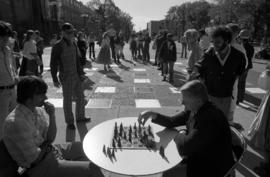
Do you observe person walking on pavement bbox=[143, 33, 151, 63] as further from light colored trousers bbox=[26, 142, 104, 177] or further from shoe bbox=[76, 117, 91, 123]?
light colored trousers bbox=[26, 142, 104, 177]

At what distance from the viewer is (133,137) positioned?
8.33 feet

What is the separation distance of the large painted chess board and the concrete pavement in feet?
5.10

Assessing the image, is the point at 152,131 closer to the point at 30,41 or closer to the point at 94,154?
the point at 94,154

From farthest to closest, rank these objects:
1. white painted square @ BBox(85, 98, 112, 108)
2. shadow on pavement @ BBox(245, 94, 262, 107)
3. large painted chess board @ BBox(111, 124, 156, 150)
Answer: shadow on pavement @ BBox(245, 94, 262, 107) < white painted square @ BBox(85, 98, 112, 108) < large painted chess board @ BBox(111, 124, 156, 150)

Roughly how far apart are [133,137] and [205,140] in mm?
750

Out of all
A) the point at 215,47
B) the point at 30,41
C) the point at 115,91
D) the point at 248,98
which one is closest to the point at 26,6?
the point at 30,41

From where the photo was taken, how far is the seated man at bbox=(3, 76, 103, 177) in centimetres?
205

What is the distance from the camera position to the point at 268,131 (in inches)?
134

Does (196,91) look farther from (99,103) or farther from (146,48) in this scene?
(146,48)

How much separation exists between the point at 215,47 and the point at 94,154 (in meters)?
2.03

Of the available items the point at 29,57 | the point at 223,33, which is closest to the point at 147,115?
the point at 223,33

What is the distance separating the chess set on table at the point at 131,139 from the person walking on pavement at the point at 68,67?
2.13m

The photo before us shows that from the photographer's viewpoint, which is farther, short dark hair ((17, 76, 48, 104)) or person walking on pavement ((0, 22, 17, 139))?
person walking on pavement ((0, 22, 17, 139))

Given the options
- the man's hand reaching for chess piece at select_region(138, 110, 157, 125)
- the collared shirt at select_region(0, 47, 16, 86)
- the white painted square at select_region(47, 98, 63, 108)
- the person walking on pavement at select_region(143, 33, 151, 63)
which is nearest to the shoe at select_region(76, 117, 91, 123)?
the white painted square at select_region(47, 98, 63, 108)
